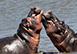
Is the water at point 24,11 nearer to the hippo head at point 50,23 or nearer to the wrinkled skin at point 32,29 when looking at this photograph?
the hippo head at point 50,23

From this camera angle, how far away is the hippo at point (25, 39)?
823 centimetres

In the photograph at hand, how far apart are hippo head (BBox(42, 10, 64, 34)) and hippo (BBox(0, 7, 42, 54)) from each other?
0.29m

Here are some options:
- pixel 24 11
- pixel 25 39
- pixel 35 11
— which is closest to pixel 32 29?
pixel 25 39

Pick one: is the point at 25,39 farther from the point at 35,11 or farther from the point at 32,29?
the point at 35,11

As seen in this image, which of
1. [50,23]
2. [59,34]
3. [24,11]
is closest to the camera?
[50,23]

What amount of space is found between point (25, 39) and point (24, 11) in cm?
769

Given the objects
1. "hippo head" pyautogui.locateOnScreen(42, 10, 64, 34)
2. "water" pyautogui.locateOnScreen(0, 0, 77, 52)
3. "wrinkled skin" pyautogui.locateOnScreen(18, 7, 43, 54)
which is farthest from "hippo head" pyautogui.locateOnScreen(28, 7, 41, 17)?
"water" pyautogui.locateOnScreen(0, 0, 77, 52)

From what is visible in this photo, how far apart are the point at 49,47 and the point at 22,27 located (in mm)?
1634

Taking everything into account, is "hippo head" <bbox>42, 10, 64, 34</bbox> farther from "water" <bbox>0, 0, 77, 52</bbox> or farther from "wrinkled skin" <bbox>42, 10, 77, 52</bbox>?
"water" <bbox>0, 0, 77, 52</bbox>

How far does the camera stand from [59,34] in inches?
363

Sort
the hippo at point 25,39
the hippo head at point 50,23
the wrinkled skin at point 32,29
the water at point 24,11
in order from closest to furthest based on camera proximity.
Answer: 1. the hippo at point 25,39
2. the wrinkled skin at point 32,29
3. the hippo head at point 50,23
4. the water at point 24,11

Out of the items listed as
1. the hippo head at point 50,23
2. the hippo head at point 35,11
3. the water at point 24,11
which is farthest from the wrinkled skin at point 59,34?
the water at point 24,11

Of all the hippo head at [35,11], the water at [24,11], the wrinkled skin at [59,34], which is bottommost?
the water at [24,11]

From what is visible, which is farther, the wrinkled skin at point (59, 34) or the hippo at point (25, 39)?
the wrinkled skin at point (59, 34)
